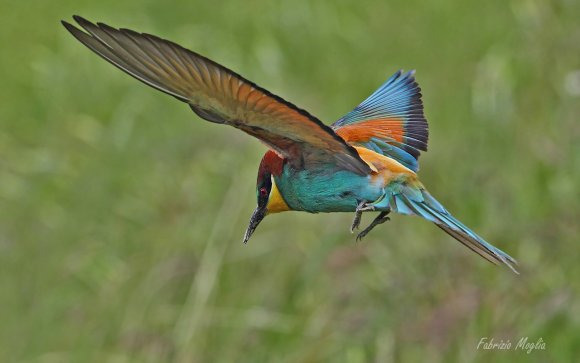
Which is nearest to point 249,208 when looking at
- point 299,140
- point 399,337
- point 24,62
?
point 399,337

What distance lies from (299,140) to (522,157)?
202cm

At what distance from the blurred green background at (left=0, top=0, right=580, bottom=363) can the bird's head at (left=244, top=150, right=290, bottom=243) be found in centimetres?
144

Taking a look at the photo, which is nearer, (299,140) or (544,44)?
(299,140)

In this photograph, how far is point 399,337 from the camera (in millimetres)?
3219

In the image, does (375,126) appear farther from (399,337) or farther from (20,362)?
(20,362)

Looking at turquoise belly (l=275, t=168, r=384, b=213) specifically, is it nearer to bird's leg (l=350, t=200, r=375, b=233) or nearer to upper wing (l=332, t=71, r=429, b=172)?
bird's leg (l=350, t=200, r=375, b=233)

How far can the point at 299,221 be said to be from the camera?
3.73m
